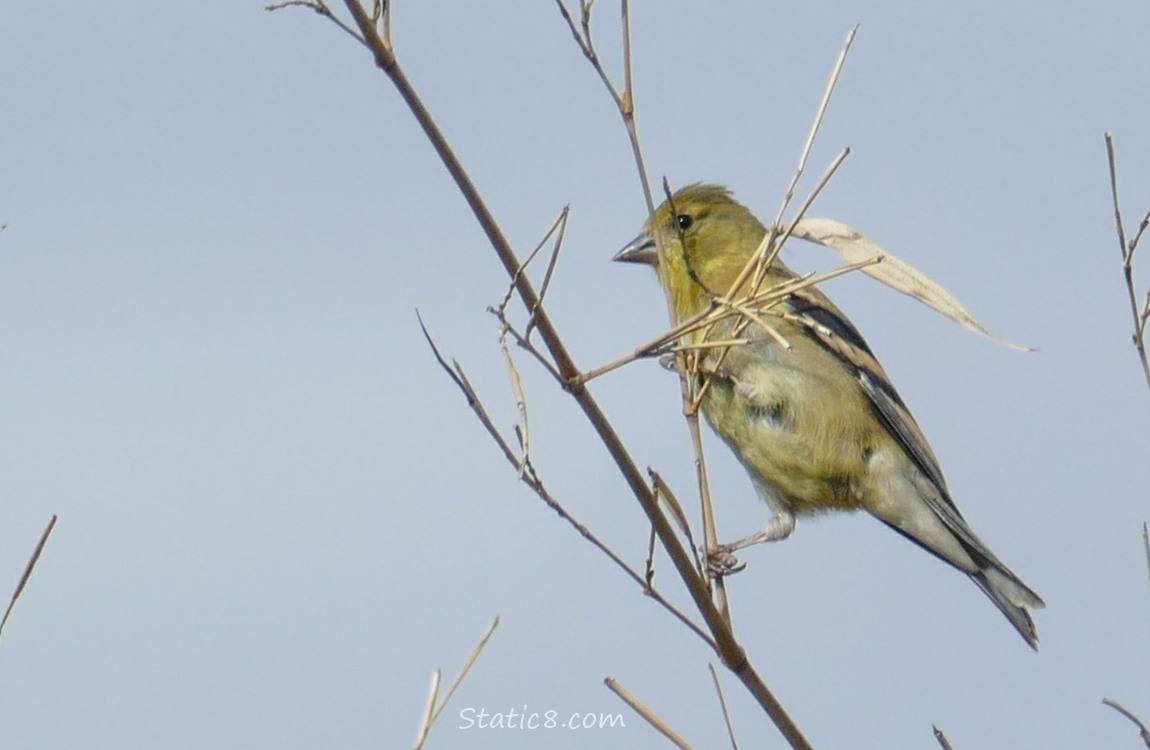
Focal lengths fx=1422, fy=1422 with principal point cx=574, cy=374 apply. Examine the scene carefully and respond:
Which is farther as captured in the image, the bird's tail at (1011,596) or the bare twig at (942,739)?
the bird's tail at (1011,596)

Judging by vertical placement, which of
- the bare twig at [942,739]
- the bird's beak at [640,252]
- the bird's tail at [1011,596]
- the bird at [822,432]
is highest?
the bird's beak at [640,252]

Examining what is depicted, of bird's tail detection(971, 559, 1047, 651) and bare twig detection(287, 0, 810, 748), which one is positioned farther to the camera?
bird's tail detection(971, 559, 1047, 651)

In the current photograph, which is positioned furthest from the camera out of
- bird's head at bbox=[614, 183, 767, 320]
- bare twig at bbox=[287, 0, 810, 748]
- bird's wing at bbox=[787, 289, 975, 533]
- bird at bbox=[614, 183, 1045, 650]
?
bird's head at bbox=[614, 183, 767, 320]

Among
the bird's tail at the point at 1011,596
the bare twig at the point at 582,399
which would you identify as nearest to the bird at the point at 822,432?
the bird's tail at the point at 1011,596

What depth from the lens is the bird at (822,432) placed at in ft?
16.5

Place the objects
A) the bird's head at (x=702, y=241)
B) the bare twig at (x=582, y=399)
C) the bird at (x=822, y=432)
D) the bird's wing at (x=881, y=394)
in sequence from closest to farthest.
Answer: the bare twig at (x=582, y=399) < the bird at (x=822, y=432) < the bird's wing at (x=881, y=394) < the bird's head at (x=702, y=241)

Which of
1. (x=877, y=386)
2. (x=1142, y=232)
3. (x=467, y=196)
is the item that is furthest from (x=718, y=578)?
(x=877, y=386)

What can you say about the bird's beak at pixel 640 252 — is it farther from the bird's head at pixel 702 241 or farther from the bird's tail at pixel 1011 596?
the bird's tail at pixel 1011 596

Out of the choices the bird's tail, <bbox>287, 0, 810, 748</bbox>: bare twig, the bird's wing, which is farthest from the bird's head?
<bbox>287, 0, 810, 748</bbox>: bare twig

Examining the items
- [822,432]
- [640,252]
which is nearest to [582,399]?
[822,432]

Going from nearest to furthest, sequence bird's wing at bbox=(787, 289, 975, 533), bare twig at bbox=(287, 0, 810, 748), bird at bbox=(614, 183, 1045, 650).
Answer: bare twig at bbox=(287, 0, 810, 748)
bird at bbox=(614, 183, 1045, 650)
bird's wing at bbox=(787, 289, 975, 533)

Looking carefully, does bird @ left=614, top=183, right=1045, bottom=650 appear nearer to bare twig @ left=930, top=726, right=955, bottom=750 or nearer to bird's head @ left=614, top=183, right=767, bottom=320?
bird's head @ left=614, top=183, right=767, bottom=320

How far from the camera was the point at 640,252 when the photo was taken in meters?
5.66

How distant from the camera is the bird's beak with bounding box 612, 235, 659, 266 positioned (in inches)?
222
